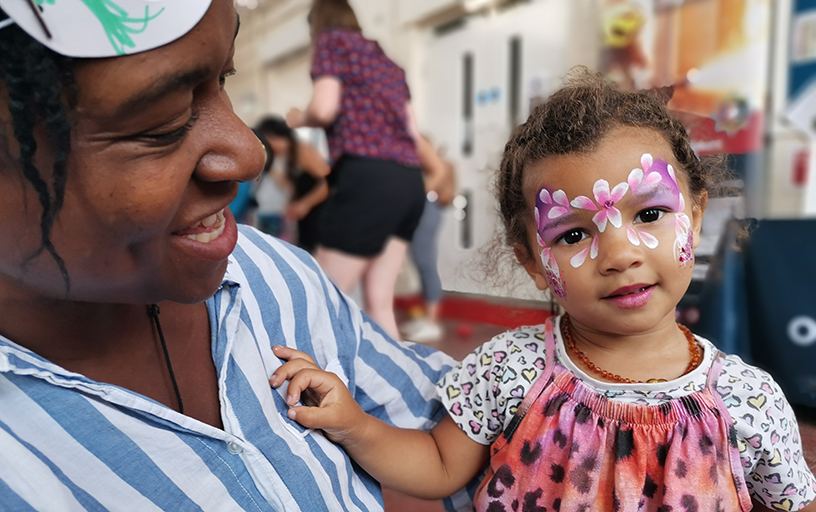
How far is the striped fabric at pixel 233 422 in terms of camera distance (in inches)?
23.0

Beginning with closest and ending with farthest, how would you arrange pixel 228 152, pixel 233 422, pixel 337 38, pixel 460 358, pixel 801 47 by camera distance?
1. pixel 228 152
2. pixel 233 422
3. pixel 460 358
4. pixel 337 38
5. pixel 801 47

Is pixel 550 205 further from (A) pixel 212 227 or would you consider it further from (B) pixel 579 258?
(A) pixel 212 227

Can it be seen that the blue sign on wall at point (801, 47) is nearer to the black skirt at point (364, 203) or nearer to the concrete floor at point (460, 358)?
the concrete floor at point (460, 358)

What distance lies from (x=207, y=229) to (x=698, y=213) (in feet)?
2.60

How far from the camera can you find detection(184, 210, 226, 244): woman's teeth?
1.94ft

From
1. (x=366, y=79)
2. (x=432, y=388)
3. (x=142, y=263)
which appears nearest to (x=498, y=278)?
(x=432, y=388)

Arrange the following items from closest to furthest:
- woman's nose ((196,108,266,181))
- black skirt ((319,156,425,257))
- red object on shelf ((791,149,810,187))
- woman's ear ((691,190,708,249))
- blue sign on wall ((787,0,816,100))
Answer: woman's nose ((196,108,266,181)) → woman's ear ((691,190,708,249)) → black skirt ((319,156,425,257)) → blue sign on wall ((787,0,816,100)) → red object on shelf ((791,149,810,187))

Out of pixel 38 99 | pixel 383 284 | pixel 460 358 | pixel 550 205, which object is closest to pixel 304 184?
pixel 383 284

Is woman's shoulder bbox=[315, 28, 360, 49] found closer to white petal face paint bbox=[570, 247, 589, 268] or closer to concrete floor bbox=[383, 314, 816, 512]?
concrete floor bbox=[383, 314, 816, 512]

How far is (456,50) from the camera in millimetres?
5465

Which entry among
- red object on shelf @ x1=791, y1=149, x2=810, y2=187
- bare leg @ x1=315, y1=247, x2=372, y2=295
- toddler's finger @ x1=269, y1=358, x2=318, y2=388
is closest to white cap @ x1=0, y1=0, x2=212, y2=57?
toddler's finger @ x1=269, y1=358, x2=318, y2=388

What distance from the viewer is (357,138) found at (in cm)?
214

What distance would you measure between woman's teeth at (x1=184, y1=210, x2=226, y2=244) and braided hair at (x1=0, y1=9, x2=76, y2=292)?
0.41 feet

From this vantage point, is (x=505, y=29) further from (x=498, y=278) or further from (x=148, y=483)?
(x=148, y=483)
